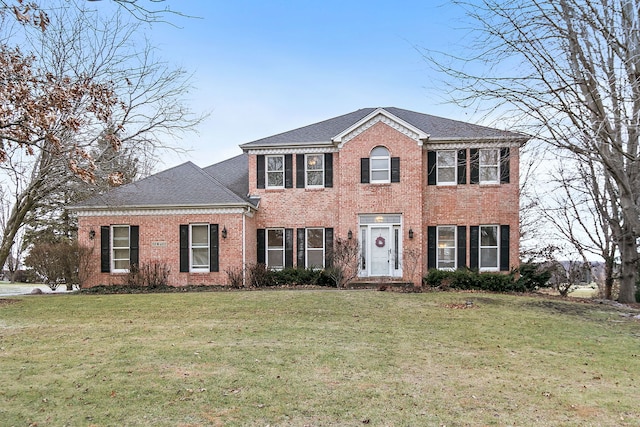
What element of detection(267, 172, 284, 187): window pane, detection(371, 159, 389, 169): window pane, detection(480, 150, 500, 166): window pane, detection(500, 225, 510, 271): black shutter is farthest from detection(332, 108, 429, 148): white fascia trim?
detection(500, 225, 510, 271): black shutter

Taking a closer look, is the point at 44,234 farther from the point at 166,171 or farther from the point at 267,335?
the point at 267,335

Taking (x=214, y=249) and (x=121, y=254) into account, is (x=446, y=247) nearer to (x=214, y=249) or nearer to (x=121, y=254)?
(x=214, y=249)

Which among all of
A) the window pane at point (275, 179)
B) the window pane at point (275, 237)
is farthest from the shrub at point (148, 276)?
the window pane at point (275, 179)

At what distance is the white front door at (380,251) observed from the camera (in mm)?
19734

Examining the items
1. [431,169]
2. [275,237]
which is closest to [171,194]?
[275,237]

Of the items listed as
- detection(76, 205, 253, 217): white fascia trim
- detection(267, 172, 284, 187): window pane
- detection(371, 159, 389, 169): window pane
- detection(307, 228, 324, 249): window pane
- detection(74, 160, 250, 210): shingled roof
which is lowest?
detection(307, 228, 324, 249): window pane

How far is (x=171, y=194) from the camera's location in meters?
20.0

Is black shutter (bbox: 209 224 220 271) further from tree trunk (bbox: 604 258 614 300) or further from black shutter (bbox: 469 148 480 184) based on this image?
tree trunk (bbox: 604 258 614 300)

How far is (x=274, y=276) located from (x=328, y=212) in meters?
3.59

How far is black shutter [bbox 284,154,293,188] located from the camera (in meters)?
20.5

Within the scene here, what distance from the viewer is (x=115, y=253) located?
19891mm

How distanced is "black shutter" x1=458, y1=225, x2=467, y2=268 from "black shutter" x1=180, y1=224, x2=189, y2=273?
1116 cm

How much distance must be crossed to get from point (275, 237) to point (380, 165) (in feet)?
18.0

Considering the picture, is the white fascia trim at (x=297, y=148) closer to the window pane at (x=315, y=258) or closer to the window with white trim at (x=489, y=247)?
the window pane at (x=315, y=258)
